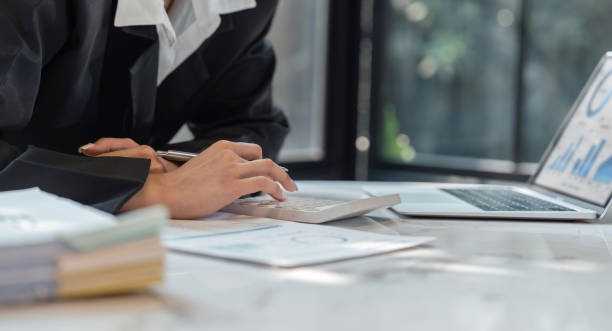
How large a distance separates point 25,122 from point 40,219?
59cm

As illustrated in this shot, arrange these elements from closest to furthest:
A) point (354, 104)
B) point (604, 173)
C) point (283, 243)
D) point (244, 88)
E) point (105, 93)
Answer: point (283, 243) → point (604, 173) → point (105, 93) → point (244, 88) → point (354, 104)

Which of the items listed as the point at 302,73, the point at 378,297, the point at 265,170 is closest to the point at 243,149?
the point at 265,170

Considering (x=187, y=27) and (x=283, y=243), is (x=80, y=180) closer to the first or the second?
(x=283, y=243)

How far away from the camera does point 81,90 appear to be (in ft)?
4.03

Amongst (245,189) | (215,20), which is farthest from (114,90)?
(245,189)

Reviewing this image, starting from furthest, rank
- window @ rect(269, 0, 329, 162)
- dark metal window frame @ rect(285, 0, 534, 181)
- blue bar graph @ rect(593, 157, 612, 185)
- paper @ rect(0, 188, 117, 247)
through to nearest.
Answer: dark metal window frame @ rect(285, 0, 534, 181) → window @ rect(269, 0, 329, 162) → blue bar graph @ rect(593, 157, 612, 185) → paper @ rect(0, 188, 117, 247)

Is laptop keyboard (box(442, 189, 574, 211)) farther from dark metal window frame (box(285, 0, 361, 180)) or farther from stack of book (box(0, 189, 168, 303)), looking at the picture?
dark metal window frame (box(285, 0, 361, 180))

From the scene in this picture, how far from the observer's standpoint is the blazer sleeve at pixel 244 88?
5.03ft

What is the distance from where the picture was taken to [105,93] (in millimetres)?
1377

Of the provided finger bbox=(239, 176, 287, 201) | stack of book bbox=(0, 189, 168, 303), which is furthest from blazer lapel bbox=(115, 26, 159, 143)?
stack of book bbox=(0, 189, 168, 303)

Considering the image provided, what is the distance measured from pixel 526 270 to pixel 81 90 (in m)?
0.85

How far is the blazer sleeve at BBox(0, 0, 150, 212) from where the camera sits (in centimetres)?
89

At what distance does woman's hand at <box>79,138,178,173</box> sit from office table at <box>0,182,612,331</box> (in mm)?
419

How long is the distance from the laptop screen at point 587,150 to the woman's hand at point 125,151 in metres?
0.68
